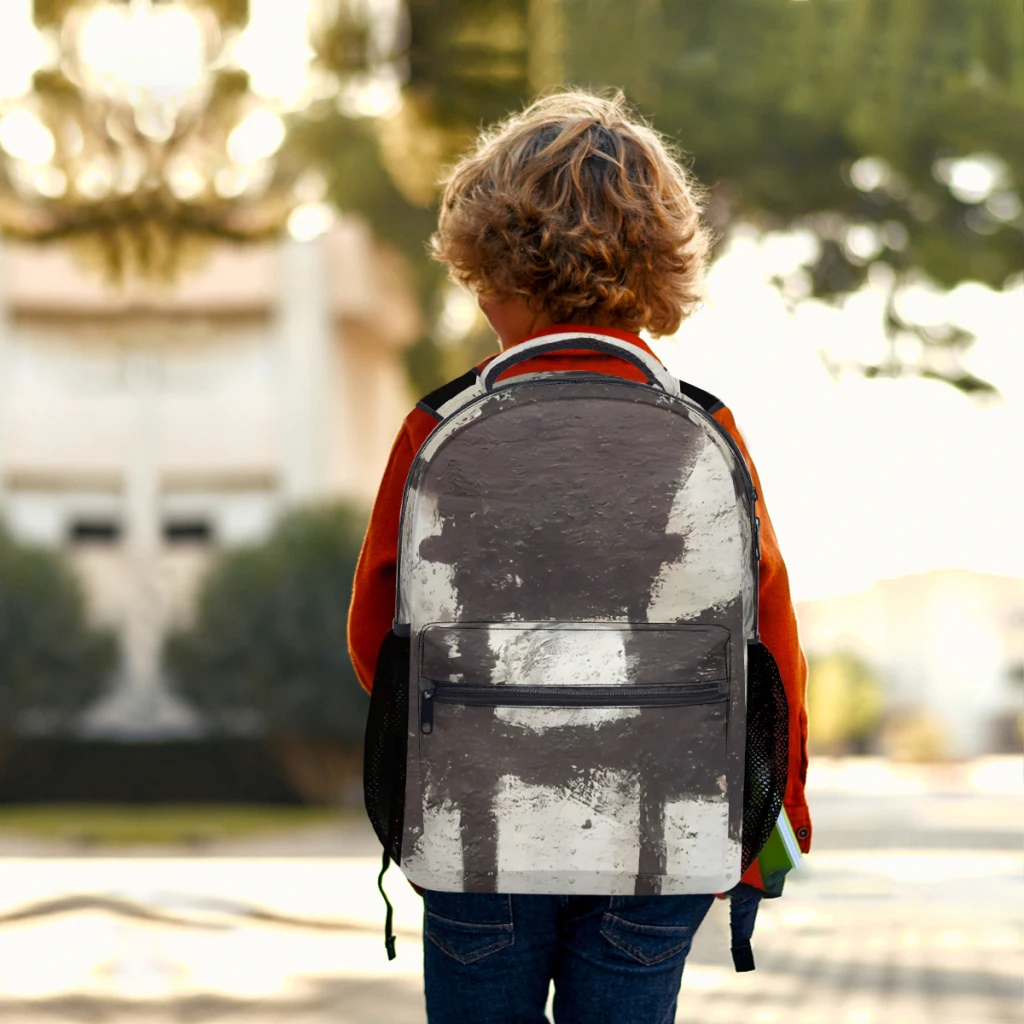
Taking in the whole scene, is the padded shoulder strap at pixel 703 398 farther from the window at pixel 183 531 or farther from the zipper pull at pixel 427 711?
the window at pixel 183 531

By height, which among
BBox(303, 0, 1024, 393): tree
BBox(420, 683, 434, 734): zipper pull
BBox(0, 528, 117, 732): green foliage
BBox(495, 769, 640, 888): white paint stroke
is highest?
BBox(303, 0, 1024, 393): tree

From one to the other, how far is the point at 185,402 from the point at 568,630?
2628 centimetres

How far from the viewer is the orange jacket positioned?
196cm

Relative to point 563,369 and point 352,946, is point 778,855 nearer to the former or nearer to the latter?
point 563,369

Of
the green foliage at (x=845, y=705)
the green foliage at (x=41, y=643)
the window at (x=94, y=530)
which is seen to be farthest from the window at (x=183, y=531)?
the green foliage at (x=845, y=705)

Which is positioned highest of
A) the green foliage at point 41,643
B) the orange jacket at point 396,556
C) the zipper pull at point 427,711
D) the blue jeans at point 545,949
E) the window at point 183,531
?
the orange jacket at point 396,556

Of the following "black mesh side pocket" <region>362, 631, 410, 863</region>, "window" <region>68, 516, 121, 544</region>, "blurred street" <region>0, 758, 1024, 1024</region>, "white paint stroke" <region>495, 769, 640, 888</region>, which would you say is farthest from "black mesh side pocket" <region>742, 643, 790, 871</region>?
"window" <region>68, 516, 121, 544</region>

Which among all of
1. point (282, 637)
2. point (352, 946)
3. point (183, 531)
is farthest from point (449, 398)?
point (183, 531)

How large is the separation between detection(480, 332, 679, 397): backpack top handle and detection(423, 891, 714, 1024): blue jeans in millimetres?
646

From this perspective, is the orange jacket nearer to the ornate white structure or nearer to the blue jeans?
the blue jeans

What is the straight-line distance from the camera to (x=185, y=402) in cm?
2741

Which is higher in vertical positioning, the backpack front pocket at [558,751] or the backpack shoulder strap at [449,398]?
the backpack shoulder strap at [449,398]

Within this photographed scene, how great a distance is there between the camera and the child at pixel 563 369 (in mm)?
1922

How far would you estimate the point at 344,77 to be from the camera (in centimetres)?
977
